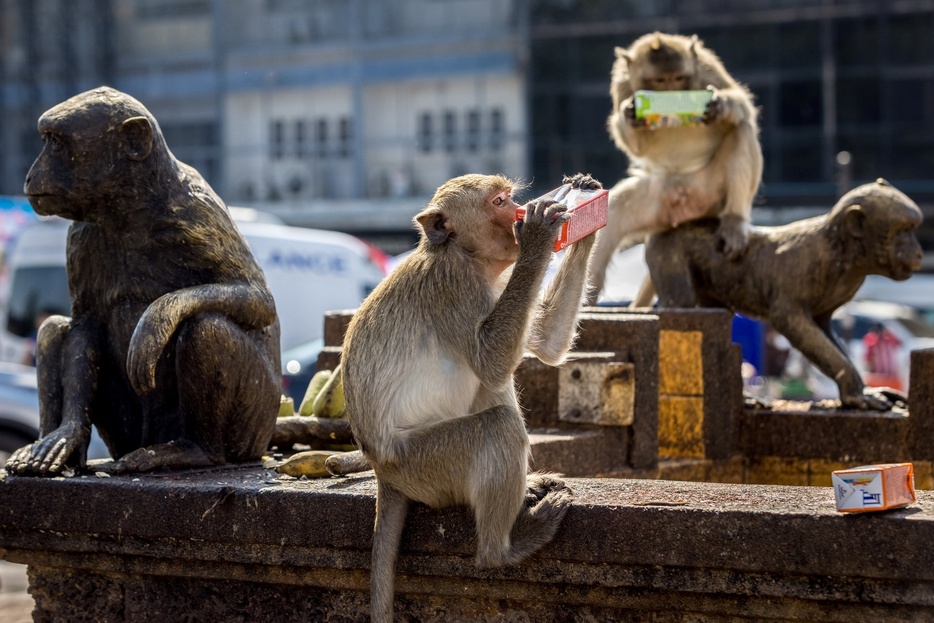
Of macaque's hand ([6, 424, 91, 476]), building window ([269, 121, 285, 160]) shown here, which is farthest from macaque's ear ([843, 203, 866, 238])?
building window ([269, 121, 285, 160])

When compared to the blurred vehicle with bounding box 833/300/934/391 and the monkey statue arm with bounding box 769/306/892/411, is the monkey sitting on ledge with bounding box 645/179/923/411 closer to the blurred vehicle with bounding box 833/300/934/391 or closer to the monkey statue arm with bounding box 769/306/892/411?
the monkey statue arm with bounding box 769/306/892/411

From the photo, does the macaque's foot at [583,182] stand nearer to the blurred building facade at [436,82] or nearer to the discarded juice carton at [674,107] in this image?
the discarded juice carton at [674,107]

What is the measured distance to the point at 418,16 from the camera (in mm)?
33781

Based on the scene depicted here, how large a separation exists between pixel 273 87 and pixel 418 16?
423 centimetres

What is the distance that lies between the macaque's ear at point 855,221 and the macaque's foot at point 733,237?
1.83 feet

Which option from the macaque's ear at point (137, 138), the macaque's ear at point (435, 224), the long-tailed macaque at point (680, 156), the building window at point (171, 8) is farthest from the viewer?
the building window at point (171, 8)

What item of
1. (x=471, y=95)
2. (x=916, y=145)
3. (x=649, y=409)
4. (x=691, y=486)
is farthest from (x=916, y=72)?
(x=691, y=486)

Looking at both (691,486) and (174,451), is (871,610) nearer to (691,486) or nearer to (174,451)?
(691,486)

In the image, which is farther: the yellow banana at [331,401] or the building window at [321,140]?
the building window at [321,140]

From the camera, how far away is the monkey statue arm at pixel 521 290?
3.75 metres

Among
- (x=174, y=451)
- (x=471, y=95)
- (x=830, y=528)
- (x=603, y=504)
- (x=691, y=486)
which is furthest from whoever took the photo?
(x=471, y=95)

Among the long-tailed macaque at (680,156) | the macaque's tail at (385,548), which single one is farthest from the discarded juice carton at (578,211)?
the long-tailed macaque at (680,156)

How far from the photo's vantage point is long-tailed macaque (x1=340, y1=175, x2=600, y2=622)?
3.73 meters

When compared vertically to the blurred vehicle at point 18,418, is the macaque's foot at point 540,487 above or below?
above
